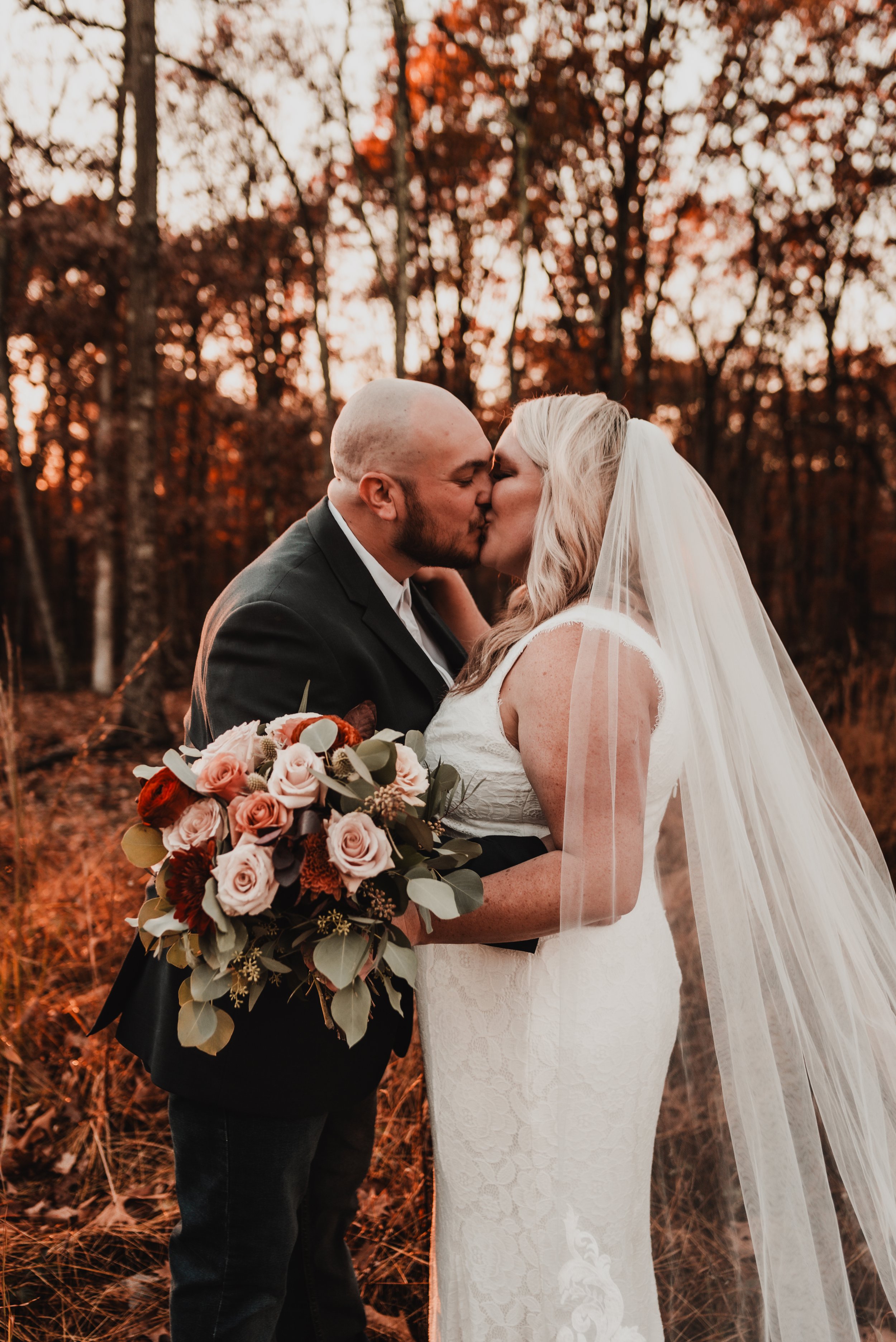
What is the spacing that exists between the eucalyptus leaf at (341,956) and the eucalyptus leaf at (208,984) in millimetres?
166

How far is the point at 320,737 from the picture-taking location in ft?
4.93

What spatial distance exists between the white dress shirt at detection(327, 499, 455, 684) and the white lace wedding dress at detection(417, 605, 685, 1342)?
1.51ft

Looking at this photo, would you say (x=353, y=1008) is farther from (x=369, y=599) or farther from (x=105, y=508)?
(x=105, y=508)

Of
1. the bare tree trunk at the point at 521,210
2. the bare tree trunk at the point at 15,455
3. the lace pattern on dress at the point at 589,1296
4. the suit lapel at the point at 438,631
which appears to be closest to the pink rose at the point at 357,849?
the lace pattern on dress at the point at 589,1296

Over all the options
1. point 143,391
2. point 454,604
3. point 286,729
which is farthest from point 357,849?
point 143,391

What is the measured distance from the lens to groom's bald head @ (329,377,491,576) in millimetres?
2418

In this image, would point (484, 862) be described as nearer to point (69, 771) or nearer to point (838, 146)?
point (69, 771)

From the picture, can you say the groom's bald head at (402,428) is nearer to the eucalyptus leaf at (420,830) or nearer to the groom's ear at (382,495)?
the groom's ear at (382,495)

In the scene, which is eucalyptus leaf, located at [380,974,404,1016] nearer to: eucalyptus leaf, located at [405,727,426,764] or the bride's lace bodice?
eucalyptus leaf, located at [405,727,426,764]

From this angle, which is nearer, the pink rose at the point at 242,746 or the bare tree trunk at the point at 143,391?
the pink rose at the point at 242,746

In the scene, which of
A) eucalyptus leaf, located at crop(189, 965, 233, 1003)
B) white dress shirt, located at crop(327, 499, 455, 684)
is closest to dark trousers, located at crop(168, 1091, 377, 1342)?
eucalyptus leaf, located at crop(189, 965, 233, 1003)

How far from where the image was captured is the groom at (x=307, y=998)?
6.42 ft

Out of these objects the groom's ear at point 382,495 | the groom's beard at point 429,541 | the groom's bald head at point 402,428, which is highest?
the groom's bald head at point 402,428

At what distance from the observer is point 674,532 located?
2.18m
